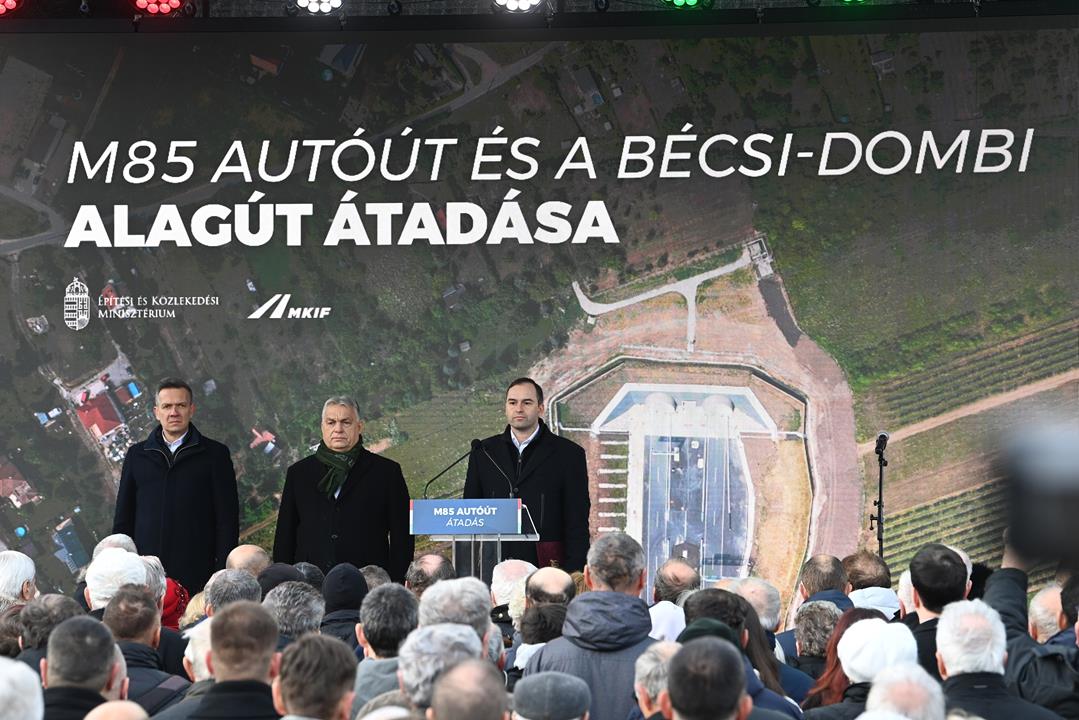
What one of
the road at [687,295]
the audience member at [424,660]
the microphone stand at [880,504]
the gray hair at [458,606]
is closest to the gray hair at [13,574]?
the gray hair at [458,606]

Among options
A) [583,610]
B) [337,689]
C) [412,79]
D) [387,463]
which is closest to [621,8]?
[412,79]

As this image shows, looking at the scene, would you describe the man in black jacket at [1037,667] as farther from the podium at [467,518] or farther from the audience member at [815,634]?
the podium at [467,518]

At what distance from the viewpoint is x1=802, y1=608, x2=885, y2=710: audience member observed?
179 inches

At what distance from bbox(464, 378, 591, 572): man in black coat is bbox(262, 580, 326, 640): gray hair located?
273 cm

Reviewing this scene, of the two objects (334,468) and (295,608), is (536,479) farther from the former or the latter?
(295,608)

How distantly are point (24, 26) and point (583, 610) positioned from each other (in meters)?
5.88

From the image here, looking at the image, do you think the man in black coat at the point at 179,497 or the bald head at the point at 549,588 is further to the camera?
the man in black coat at the point at 179,497

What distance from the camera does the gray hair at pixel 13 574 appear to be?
5891 millimetres

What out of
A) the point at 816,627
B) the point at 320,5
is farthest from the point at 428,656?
the point at 320,5

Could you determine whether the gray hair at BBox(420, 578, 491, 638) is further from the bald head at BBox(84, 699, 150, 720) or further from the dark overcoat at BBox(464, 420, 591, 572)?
the dark overcoat at BBox(464, 420, 591, 572)

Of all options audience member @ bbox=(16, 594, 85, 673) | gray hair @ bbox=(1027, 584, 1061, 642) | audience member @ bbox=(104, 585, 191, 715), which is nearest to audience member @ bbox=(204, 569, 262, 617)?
audience member @ bbox=(104, 585, 191, 715)

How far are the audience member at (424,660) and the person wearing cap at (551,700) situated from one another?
0.14m

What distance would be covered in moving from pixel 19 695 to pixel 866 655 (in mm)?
2213

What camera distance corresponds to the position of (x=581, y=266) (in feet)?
28.8
